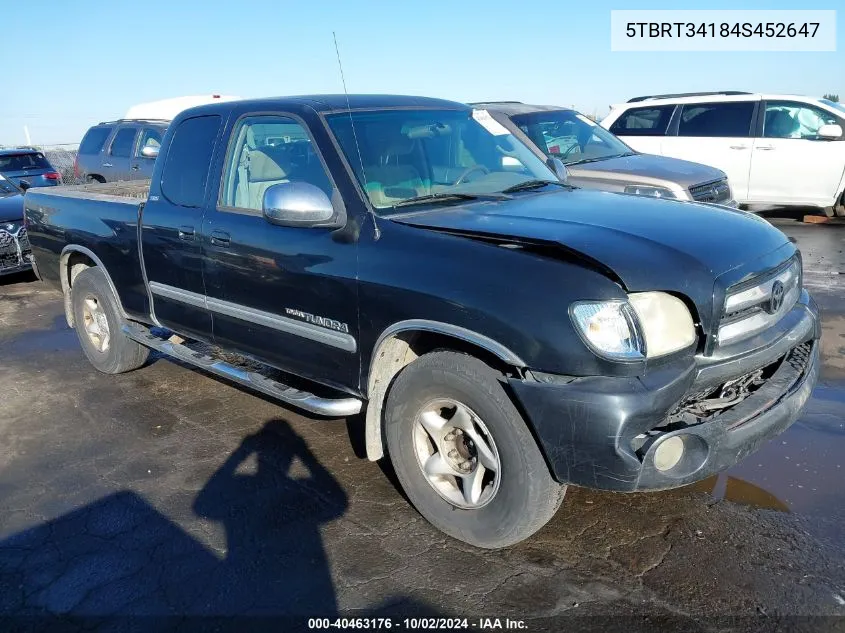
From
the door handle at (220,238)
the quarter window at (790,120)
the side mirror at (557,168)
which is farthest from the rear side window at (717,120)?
the door handle at (220,238)

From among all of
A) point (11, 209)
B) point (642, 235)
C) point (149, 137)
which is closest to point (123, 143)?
point (149, 137)

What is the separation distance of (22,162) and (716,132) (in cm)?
1339

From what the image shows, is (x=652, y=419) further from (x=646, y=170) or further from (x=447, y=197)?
(x=646, y=170)

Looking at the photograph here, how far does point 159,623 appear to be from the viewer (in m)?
2.73

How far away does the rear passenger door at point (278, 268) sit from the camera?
A: 3.41 metres

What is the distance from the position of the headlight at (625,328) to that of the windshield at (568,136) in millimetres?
5525

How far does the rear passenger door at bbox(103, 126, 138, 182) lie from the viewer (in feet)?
41.8

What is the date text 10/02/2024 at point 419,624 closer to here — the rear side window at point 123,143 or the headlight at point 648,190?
the headlight at point 648,190

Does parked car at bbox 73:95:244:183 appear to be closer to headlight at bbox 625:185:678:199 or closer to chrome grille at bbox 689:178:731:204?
headlight at bbox 625:185:678:199

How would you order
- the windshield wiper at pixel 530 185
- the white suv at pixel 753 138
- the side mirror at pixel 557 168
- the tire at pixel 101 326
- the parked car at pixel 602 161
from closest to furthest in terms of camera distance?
the windshield wiper at pixel 530 185 → the side mirror at pixel 557 168 → the tire at pixel 101 326 → the parked car at pixel 602 161 → the white suv at pixel 753 138

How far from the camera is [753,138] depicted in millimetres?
10867

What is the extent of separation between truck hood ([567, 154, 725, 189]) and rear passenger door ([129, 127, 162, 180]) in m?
8.09

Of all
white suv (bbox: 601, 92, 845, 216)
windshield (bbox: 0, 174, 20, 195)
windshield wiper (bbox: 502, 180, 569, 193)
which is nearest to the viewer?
windshield wiper (bbox: 502, 180, 569, 193)

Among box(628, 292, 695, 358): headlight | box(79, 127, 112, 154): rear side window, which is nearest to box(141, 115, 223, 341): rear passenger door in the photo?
box(628, 292, 695, 358): headlight
